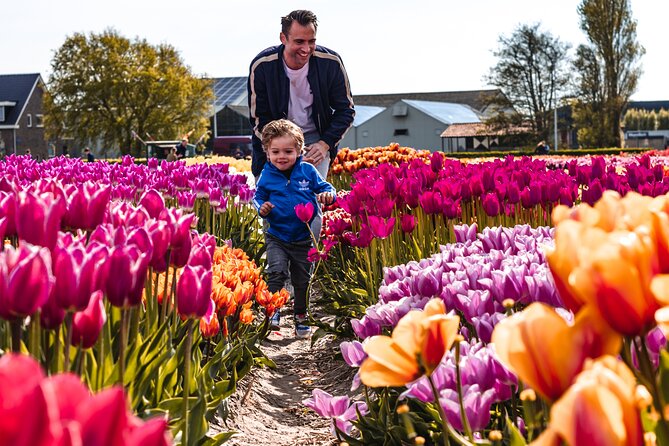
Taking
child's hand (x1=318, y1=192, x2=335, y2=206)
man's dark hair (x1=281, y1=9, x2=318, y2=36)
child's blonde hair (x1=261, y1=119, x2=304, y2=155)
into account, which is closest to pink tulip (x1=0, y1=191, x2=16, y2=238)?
child's hand (x1=318, y1=192, x2=335, y2=206)

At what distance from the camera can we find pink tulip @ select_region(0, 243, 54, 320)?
167cm

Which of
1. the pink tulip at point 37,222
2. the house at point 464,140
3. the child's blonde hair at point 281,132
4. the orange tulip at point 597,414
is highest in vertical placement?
the house at point 464,140

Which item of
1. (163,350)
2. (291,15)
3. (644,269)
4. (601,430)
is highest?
(291,15)

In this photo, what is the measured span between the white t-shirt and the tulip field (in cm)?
226

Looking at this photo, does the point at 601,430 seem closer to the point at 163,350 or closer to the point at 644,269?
the point at 644,269

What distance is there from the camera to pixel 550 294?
249cm

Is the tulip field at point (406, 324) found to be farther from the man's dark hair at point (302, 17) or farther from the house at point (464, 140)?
the house at point (464, 140)

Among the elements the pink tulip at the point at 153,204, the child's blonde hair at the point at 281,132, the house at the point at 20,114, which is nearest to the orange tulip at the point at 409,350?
the pink tulip at the point at 153,204

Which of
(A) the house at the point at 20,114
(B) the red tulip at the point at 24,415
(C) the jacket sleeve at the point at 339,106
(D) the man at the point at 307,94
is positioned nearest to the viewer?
(B) the red tulip at the point at 24,415

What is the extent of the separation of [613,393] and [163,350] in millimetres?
2018

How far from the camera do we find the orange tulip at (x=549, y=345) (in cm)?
105

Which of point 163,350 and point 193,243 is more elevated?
point 193,243

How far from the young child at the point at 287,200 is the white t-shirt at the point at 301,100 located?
3.07 feet

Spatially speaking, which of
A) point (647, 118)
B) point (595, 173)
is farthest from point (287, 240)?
point (647, 118)
